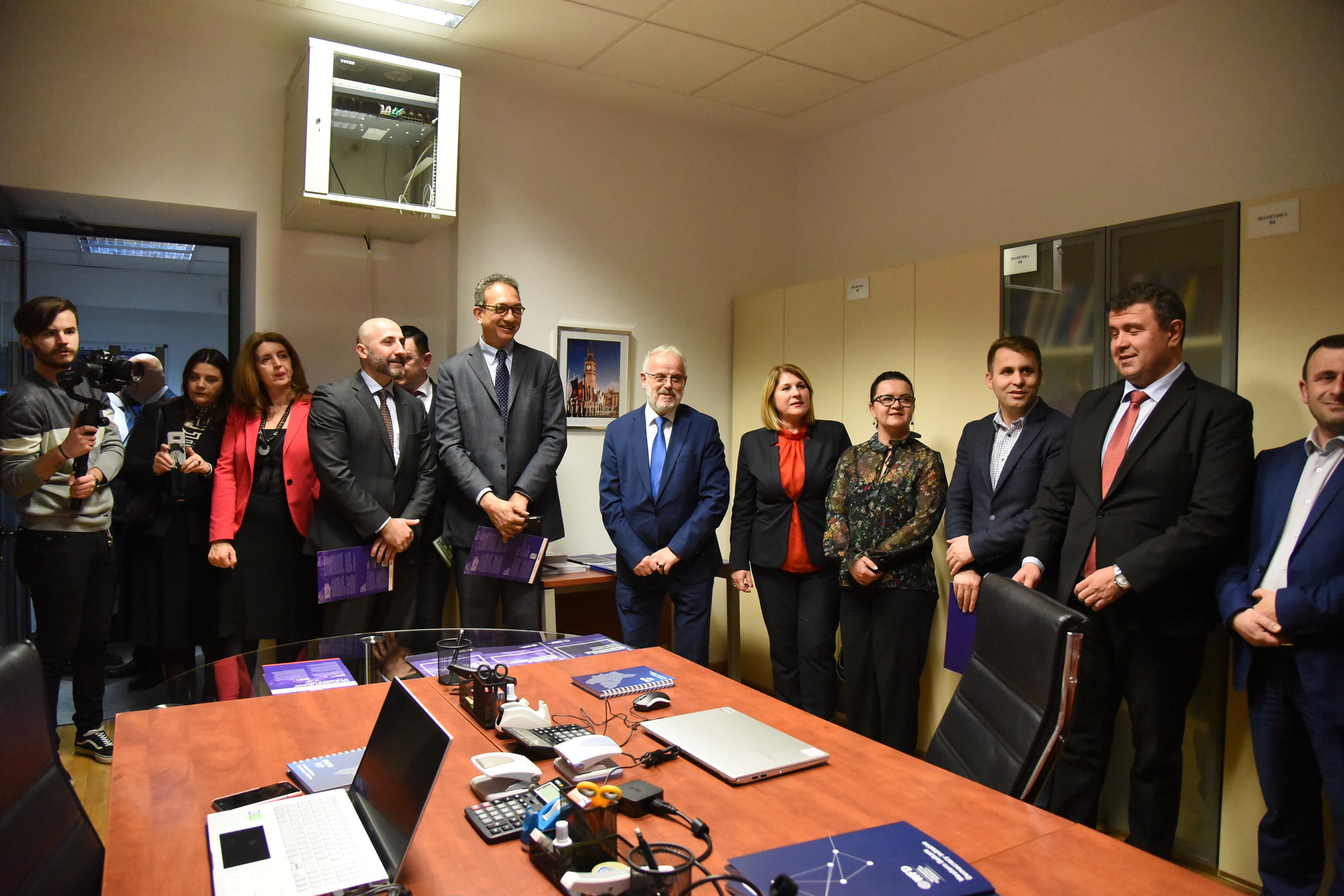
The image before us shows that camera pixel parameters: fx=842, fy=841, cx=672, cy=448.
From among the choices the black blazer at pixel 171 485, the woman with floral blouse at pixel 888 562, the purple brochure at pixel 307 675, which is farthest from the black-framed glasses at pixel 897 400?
the black blazer at pixel 171 485

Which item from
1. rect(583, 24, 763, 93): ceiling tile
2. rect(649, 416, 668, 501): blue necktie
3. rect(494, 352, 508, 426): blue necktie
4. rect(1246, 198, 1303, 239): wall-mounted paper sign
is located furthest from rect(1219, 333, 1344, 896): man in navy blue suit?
rect(583, 24, 763, 93): ceiling tile

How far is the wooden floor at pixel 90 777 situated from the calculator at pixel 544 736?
180 cm

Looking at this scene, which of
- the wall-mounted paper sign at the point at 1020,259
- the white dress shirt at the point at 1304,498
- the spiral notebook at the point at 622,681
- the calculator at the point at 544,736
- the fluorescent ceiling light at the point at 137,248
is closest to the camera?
the calculator at the point at 544,736

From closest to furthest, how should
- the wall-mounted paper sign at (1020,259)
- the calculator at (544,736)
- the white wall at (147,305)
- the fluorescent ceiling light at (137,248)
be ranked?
the calculator at (544,736)
the wall-mounted paper sign at (1020,259)
the white wall at (147,305)
the fluorescent ceiling light at (137,248)

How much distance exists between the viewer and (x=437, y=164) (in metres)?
3.77

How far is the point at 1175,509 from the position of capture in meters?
2.56

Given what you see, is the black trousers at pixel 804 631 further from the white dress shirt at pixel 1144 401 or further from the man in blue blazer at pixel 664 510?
the white dress shirt at pixel 1144 401

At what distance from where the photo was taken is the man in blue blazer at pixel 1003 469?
3104mm

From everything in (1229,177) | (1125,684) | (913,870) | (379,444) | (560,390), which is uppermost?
(1229,177)

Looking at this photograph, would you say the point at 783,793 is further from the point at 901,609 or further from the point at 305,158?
the point at 305,158

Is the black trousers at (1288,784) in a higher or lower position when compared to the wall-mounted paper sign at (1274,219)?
lower

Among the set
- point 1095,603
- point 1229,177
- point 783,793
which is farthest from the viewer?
point 1229,177

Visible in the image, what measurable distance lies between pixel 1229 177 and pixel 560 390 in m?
2.83

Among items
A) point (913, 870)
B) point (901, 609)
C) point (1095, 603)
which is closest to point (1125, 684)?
point (1095, 603)
